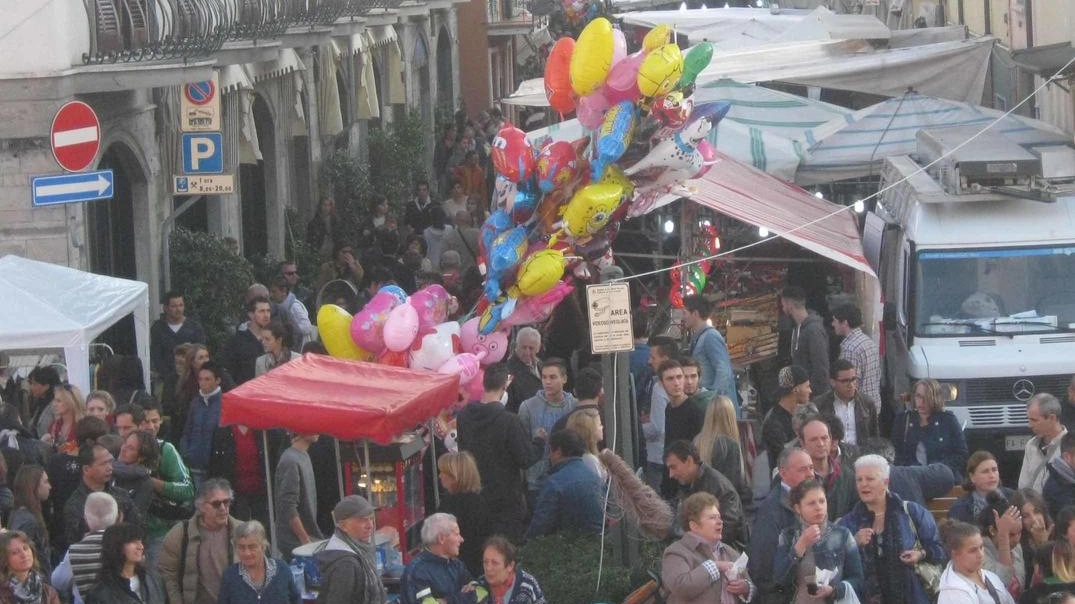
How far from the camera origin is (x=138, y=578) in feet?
31.8

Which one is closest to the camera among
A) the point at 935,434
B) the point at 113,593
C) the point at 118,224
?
the point at 113,593

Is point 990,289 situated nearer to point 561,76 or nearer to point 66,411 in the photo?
point 561,76

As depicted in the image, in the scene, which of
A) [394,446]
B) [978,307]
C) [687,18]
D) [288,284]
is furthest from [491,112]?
[394,446]

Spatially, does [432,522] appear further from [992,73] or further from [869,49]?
[992,73]

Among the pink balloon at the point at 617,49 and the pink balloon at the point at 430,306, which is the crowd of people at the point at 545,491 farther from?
the pink balloon at the point at 617,49

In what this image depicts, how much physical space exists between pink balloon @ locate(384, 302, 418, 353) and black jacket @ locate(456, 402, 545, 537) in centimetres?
142

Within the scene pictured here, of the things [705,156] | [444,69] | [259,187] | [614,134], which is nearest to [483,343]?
[614,134]

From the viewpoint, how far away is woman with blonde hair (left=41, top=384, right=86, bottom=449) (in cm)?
1232

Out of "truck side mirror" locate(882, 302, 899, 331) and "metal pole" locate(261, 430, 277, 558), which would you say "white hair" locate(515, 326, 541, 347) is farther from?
"truck side mirror" locate(882, 302, 899, 331)

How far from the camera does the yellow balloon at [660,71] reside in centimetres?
1430

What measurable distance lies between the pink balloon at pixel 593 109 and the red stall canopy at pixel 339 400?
3721 mm

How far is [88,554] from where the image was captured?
9.77 metres

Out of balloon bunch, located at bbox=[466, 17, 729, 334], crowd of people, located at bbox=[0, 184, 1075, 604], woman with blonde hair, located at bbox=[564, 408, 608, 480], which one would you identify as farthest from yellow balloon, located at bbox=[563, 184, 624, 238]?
woman with blonde hair, located at bbox=[564, 408, 608, 480]

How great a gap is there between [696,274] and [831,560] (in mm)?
8214
